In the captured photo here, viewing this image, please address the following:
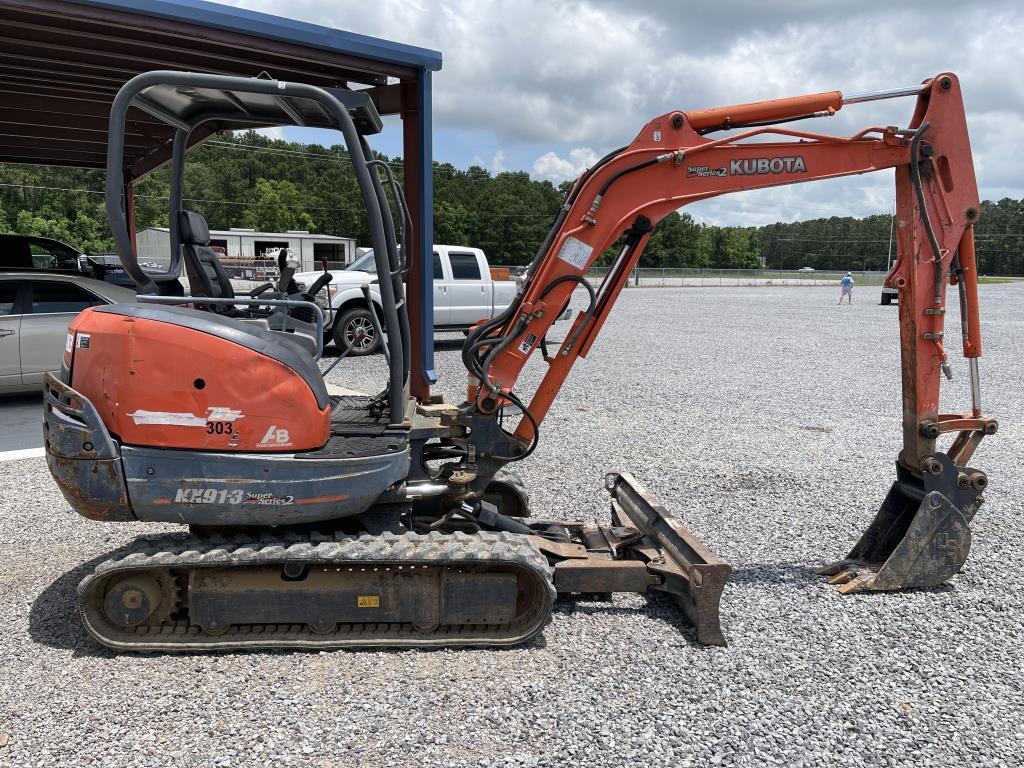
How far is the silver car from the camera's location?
9.12 meters

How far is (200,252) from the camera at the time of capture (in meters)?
4.22

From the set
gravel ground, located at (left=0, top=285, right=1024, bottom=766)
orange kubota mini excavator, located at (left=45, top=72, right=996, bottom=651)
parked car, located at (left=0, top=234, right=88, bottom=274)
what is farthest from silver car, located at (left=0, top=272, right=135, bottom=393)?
orange kubota mini excavator, located at (left=45, top=72, right=996, bottom=651)

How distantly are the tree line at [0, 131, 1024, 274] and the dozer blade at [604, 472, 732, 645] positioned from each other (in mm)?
30849

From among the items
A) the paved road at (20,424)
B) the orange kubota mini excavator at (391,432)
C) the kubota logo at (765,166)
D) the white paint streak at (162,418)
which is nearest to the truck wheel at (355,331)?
the paved road at (20,424)

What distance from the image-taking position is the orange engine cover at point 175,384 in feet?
11.9

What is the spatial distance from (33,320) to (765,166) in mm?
8602

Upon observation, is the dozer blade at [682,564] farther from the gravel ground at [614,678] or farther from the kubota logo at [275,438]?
the kubota logo at [275,438]

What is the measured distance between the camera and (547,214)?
8662 cm

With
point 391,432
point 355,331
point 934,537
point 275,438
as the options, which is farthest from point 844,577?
point 355,331

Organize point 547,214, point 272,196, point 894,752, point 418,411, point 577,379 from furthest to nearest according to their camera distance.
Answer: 1. point 547,214
2. point 272,196
3. point 577,379
4. point 418,411
5. point 894,752

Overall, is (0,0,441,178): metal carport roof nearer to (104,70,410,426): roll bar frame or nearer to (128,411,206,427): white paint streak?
(104,70,410,426): roll bar frame

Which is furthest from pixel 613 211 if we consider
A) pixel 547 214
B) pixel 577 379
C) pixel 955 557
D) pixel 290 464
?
pixel 547 214

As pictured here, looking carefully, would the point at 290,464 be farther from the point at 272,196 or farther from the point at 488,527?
the point at 272,196

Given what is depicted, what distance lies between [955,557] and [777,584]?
41.6 inches
